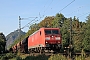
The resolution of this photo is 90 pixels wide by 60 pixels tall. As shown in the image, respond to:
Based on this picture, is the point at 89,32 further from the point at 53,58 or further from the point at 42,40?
Result: the point at 53,58

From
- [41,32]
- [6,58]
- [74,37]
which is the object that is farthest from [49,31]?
[74,37]

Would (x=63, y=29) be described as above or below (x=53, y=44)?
above

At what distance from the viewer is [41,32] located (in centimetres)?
3250

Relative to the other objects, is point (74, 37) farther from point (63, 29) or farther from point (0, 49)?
point (0, 49)

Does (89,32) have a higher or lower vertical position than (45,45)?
higher

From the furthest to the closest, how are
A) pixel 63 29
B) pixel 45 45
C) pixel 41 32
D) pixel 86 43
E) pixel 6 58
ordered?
pixel 63 29, pixel 86 43, pixel 6 58, pixel 41 32, pixel 45 45

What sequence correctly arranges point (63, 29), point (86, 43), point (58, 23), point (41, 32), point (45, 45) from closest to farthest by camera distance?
point (45, 45) → point (41, 32) → point (86, 43) → point (63, 29) → point (58, 23)

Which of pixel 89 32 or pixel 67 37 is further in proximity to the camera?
pixel 67 37

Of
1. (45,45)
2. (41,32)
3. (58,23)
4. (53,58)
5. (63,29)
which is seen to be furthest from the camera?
(58,23)

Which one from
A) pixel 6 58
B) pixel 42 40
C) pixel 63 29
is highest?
pixel 63 29

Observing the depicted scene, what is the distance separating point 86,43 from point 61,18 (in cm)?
3450

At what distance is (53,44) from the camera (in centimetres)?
3111

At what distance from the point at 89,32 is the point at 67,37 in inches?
576

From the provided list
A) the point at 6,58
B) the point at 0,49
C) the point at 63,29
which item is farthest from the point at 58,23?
the point at 6,58
